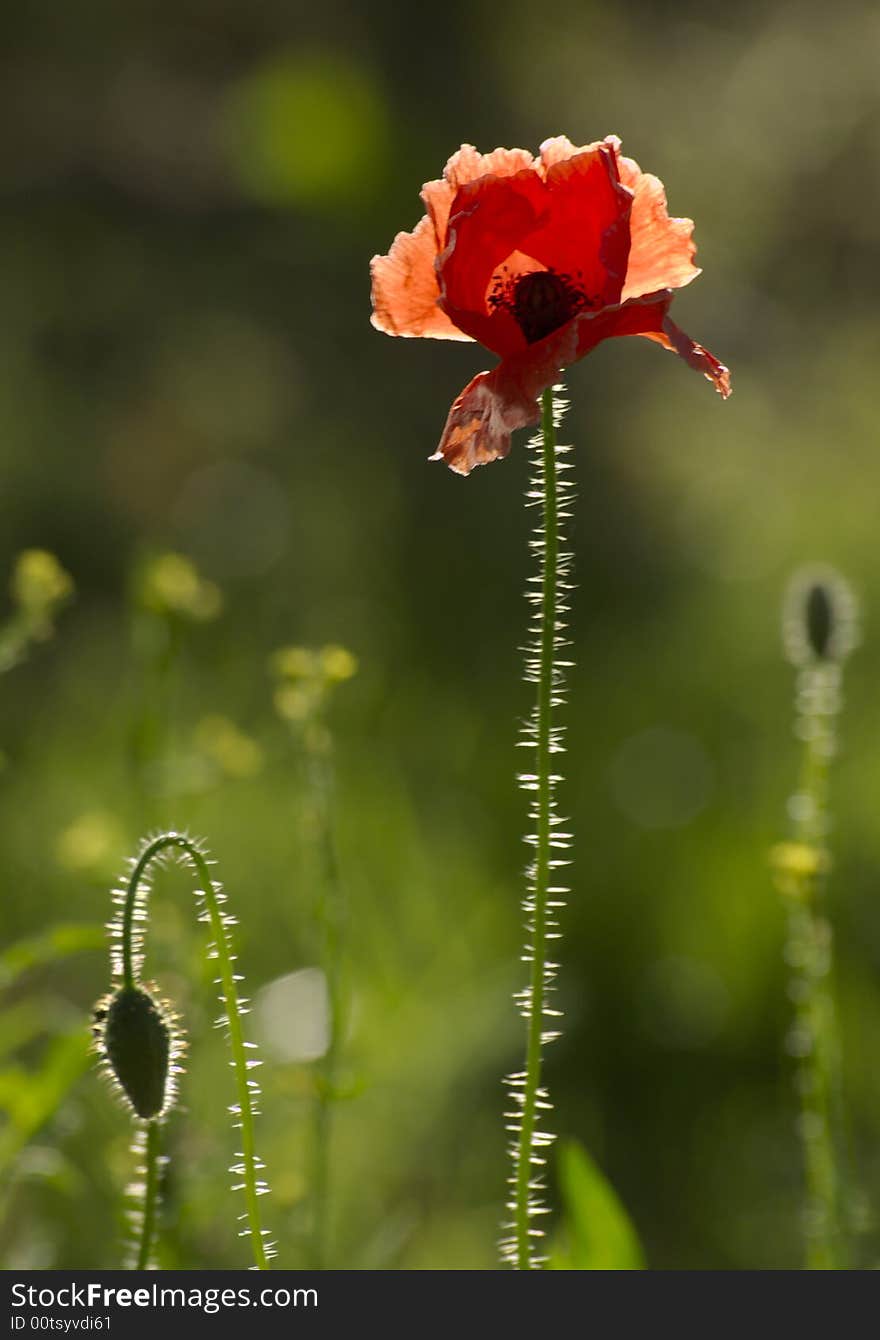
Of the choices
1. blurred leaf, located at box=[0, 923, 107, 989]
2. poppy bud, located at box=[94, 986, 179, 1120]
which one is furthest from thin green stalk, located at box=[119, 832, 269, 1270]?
blurred leaf, located at box=[0, 923, 107, 989]

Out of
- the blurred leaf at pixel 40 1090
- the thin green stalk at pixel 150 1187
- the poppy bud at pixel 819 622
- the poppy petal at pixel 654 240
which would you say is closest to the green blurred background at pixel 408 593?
the blurred leaf at pixel 40 1090

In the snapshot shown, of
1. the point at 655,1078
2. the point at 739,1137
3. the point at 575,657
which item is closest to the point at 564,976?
the point at 655,1078

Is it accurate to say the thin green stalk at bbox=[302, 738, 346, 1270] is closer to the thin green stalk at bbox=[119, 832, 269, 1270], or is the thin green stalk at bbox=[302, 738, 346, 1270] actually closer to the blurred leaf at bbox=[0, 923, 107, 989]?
the blurred leaf at bbox=[0, 923, 107, 989]

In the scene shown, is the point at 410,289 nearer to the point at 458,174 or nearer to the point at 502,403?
the point at 458,174

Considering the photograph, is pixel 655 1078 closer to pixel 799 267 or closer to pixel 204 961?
pixel 204 961

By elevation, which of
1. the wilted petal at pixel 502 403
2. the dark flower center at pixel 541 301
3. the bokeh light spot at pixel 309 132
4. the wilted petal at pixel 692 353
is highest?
the bokeh light spot at pixel 309 132

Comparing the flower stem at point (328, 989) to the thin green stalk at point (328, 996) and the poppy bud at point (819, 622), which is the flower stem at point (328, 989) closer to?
the thin green stalk at point (328, 996)

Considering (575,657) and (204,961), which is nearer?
(204,961)

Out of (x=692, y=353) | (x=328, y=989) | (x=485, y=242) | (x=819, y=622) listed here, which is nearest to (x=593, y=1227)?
(x=328, y=989)
